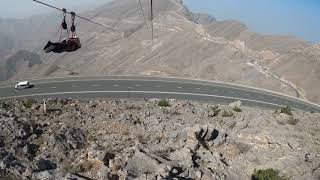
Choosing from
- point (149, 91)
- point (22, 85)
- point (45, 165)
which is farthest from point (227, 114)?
point (22, 85)

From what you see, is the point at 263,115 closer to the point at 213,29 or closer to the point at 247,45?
the point at 247,45

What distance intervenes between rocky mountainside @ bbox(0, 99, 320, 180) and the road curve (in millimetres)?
13470

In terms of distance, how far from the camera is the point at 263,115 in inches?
1645

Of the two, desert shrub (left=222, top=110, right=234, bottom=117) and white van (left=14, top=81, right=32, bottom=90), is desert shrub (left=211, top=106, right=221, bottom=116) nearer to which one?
desert shrub (left=222, top=110, right=234, bottom=117)

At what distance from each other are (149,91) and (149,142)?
24.1 m

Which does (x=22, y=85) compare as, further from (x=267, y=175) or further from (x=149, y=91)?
(x=267, y=175)

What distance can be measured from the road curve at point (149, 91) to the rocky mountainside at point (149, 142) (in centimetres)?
1347

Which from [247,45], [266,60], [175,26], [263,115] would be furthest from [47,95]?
[175,26]

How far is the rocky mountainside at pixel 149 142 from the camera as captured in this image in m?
30.0

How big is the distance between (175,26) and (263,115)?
148922 mm

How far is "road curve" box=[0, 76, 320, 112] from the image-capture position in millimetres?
57281

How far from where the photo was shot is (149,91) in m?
59.4

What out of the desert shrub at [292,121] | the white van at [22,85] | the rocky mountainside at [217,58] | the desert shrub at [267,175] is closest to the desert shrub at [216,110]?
the desert shrub at [292,121]

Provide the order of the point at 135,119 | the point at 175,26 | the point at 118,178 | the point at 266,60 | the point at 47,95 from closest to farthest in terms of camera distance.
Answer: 1. the point at 118,178
2. the point at 135,119
3. the point at 47,95
4. the point at 266,60
5. the point at 175,26
